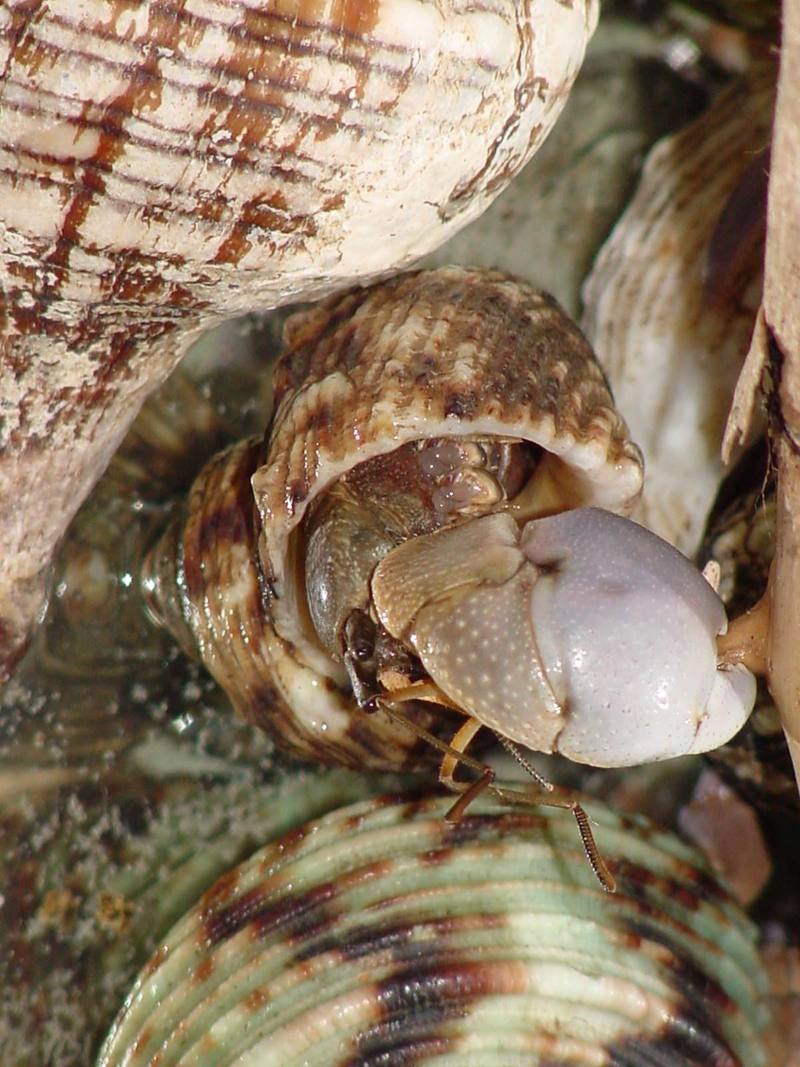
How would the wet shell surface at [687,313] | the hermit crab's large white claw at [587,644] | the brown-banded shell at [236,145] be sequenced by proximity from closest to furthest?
the brown-banded shell at [236,145]
the hermit crab's large white claw at [587,644]
the wet shell surface at [687,313]

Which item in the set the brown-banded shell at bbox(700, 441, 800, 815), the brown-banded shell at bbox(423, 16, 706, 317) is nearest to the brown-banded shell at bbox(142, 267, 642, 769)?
the brown-banded shell at bbox(700, 441, 800, 815)

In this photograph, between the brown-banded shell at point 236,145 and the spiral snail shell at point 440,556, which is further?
the spiral snail shell at point 440,556

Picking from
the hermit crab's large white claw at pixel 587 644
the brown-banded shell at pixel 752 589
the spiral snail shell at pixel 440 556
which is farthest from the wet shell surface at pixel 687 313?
the hermit crab's large white claw at pixel 587 644

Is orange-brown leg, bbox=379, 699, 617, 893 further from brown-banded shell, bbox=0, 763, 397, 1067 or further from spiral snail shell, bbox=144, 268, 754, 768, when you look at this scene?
brown-banded shell, bbox=0, 763, 397, 1067

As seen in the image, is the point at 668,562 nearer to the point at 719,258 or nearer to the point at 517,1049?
the point at 517,1049

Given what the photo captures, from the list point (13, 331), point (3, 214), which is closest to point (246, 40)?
point (3, 214)

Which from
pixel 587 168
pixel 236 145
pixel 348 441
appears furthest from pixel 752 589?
pixel 236 145

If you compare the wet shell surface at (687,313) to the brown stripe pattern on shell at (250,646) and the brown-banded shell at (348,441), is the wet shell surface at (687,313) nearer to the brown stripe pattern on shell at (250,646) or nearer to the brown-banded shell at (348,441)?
the brown-banded shell at (348,441)
